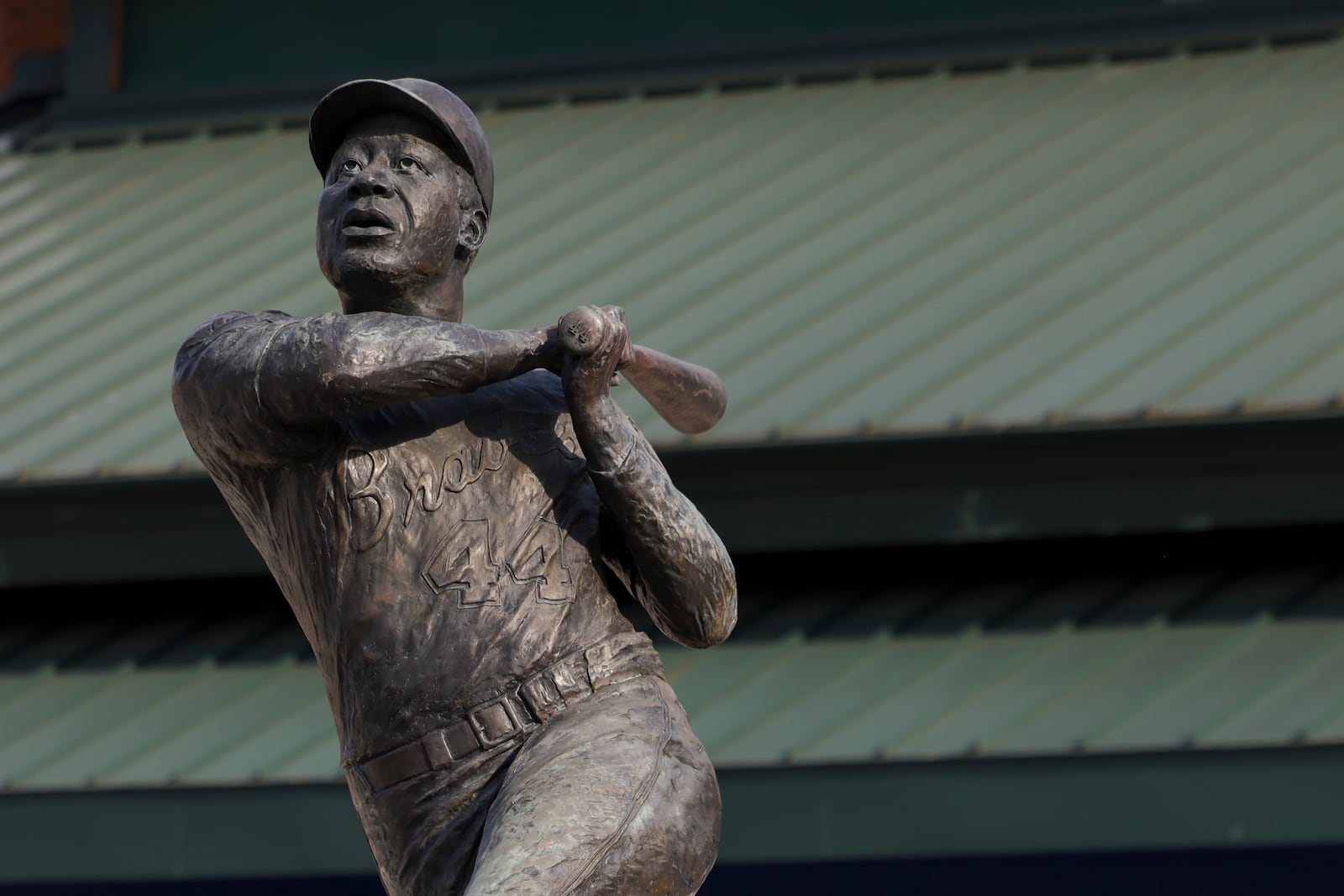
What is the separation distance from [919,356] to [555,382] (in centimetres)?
385

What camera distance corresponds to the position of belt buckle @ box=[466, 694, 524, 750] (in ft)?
10.8

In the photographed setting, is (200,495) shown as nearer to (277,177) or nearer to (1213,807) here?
(277,177)

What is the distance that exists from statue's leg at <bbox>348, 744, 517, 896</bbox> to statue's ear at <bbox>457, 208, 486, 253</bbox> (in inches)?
33.4

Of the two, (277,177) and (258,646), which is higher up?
(277,177)

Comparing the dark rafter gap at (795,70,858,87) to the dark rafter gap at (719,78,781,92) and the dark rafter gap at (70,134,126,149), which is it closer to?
the dark rafter gap at (719,78,781,92)

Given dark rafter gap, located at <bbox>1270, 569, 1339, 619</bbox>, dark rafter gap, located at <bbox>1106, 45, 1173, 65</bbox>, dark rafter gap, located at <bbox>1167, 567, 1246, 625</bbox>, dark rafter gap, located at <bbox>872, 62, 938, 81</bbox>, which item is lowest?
dark rafter gap, located at <bbox>1167, 567, 1246, 625</bbox>

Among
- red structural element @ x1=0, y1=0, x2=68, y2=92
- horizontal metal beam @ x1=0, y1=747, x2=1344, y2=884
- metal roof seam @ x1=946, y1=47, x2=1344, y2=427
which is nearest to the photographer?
horizontal metal beam @ x1=0, y1=747, x2=1344, y2=884

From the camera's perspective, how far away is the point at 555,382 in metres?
3.69

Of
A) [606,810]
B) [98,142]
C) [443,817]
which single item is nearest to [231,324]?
[443,817]

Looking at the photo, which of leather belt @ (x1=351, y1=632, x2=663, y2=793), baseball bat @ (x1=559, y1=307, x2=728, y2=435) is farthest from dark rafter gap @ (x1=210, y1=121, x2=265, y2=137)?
leather belt @ (x1=351, y1=632, x2=663, y2=793)

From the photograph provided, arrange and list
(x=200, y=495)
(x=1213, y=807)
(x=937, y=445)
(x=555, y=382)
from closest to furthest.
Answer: (x=555, y=382), (x=1213, y=807), (x=937, y=445), (x=200, y=495)

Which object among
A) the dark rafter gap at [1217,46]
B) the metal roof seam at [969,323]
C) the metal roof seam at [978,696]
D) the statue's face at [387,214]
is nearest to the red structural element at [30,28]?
the metal roof seam at [969,323]

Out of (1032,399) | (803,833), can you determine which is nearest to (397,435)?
(803,833)

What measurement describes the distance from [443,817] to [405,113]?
1.12 metres
